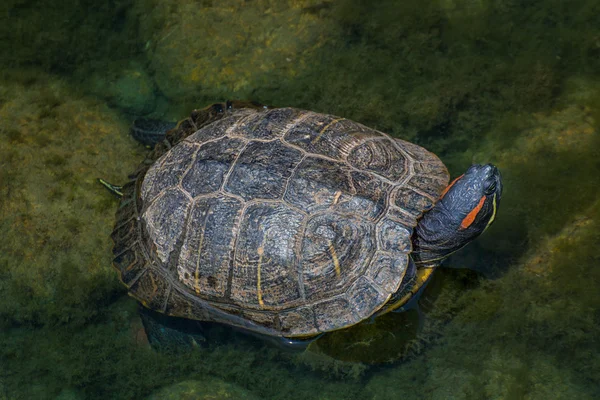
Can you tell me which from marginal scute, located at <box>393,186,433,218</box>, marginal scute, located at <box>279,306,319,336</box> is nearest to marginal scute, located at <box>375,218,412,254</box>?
marginal scute, located at <box>393,186,433,218</box>

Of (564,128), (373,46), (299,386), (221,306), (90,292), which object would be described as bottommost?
(299,386)

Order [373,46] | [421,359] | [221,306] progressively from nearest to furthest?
[221,306]
[421,359]
[373,46]

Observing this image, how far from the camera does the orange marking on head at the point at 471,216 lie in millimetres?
4194

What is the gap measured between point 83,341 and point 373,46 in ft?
15.4

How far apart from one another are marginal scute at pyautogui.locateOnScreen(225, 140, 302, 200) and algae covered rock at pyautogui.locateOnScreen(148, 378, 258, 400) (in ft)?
6.62

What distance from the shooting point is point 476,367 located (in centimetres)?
453

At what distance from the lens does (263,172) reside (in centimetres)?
415

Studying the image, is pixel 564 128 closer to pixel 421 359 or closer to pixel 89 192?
pixel 421 359

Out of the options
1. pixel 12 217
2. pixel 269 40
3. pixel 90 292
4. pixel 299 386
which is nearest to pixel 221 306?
pixel 299 386

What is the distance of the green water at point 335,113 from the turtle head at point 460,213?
2.15 feet

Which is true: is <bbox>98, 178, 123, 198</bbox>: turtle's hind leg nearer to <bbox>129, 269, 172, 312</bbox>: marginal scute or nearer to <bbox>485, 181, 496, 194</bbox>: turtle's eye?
<bbox>129, 269, 172, 312</bbox>: marginal scute

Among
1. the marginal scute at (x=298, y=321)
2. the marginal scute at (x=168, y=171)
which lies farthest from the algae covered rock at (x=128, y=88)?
the marginal scute at (x=298, y=321)

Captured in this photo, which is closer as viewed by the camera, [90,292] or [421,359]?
[421,359]

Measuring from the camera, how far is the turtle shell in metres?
4.06
